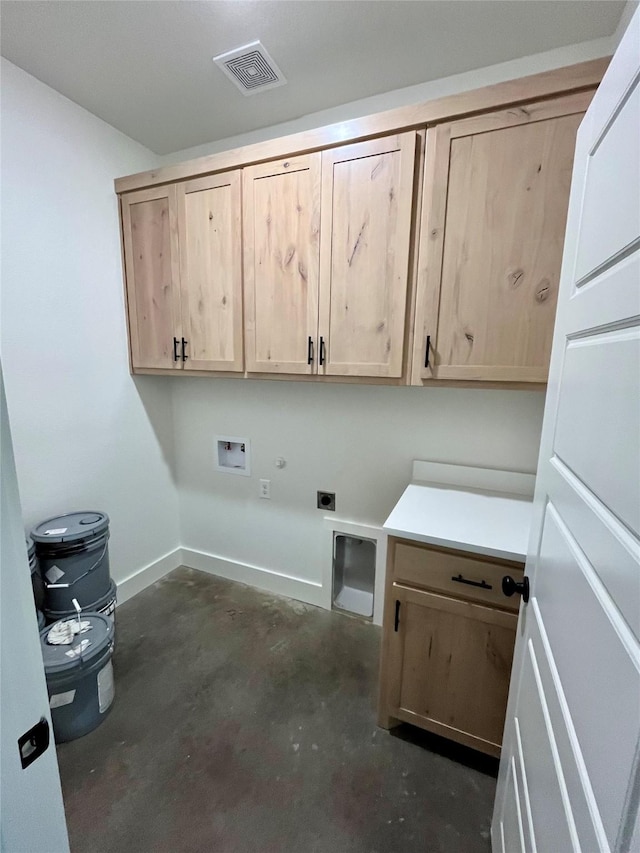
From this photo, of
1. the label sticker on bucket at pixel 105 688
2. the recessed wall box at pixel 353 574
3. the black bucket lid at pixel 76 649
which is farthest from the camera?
the recessed wall box at pixel 353 574

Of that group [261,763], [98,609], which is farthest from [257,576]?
[261,763]

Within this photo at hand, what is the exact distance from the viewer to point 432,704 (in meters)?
1.41

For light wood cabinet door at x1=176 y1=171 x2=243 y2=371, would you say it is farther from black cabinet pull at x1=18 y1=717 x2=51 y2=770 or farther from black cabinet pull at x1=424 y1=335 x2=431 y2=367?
black cabinet pull at x1=18 y1=717 x2=51 y2=770

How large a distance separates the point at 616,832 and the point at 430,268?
1.48m

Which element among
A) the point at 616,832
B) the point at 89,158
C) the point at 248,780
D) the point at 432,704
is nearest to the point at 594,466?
the point at 616,832

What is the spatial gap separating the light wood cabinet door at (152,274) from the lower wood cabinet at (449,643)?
1.64 meters

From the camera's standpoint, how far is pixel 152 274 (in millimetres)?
2043

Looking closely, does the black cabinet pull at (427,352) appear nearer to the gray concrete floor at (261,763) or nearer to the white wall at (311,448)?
the white wall at (311,448)

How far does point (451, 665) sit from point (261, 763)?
0.82 metres

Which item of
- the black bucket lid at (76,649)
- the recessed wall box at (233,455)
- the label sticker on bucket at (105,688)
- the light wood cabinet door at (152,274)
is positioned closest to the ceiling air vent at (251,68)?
the light wood cabinet door at (152,274)

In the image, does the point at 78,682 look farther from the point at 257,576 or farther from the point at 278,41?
the point at 278,41

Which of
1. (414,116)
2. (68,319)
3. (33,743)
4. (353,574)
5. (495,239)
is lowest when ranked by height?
(353,574)

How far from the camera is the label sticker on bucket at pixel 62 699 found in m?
1.41

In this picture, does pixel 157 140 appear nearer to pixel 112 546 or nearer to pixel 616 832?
pixel 112 546
